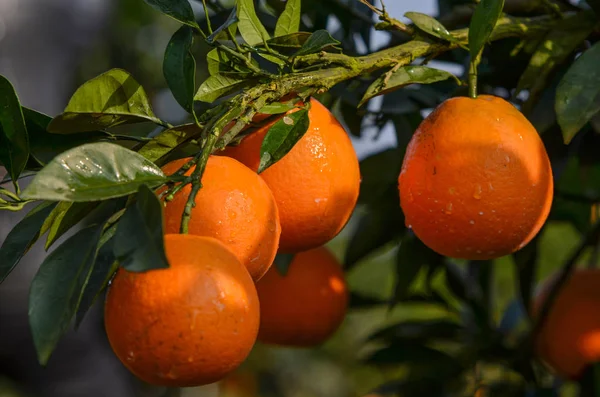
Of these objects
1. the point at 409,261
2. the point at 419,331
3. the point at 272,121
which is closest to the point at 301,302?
the point at 409,261

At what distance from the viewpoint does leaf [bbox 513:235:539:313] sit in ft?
3.92

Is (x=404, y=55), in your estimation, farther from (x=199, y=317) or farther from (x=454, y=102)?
(x=199, y=317)

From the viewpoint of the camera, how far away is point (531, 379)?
130cm

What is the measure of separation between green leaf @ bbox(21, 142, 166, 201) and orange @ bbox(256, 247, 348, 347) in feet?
1.95

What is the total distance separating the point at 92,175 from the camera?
0.54 meters

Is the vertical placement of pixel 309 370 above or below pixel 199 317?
below

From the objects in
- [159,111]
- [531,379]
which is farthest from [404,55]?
[159,111]

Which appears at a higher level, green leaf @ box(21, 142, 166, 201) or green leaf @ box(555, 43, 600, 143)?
green leaf @ box(21, 142, 166, 201)

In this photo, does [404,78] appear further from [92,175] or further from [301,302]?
[301,302]

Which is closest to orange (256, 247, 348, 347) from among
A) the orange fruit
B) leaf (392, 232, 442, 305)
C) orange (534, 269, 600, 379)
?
leaf (392, 232, 442, 305)

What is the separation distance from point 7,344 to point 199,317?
6.26 ft

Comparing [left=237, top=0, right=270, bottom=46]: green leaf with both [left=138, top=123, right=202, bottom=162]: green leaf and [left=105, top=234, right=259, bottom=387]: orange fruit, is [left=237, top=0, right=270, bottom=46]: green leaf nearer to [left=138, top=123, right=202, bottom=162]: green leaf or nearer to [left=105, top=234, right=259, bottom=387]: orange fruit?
[left=138, top=123, right=202, bottom=162]: green leaf

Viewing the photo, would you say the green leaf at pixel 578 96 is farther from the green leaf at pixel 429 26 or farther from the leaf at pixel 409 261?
the leaf at pixel 409 261

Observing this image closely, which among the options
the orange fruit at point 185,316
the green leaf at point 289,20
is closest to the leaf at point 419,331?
the green leaf at point 289,20
